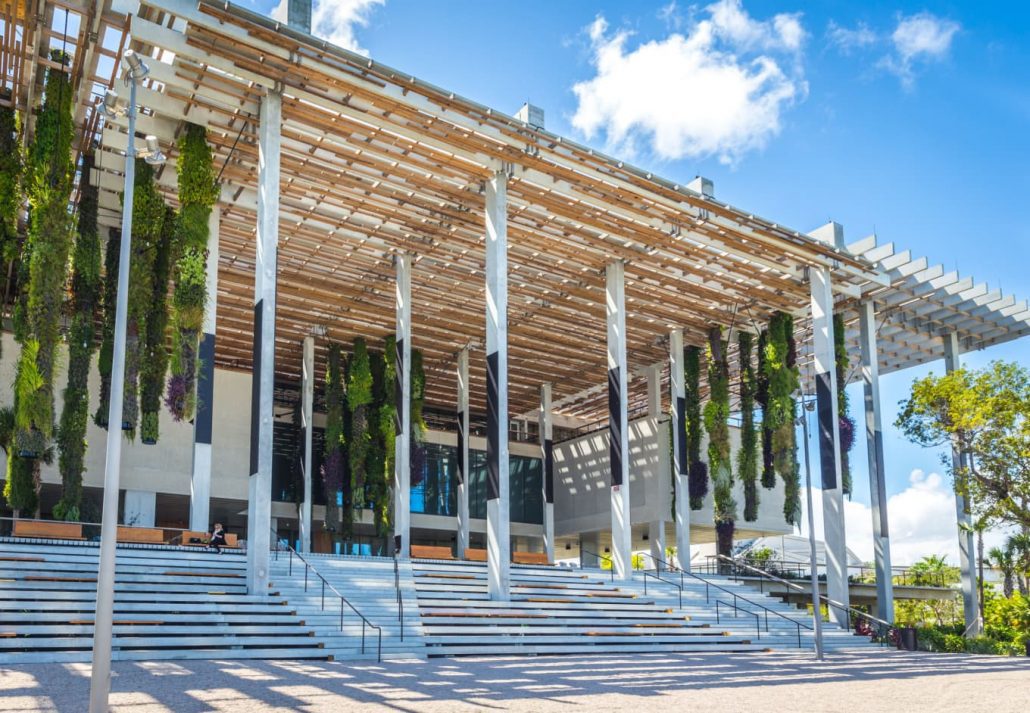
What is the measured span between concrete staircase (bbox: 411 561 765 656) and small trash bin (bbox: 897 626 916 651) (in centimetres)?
647

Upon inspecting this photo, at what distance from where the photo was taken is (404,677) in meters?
13.3

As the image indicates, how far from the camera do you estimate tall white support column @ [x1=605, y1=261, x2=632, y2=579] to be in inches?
1061

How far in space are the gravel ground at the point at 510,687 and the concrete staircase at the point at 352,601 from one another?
3.26 ft

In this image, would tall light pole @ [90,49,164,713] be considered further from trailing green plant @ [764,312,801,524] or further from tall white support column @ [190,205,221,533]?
trailing green plant @ [764,312,801,524]

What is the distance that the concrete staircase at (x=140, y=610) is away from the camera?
1394cm

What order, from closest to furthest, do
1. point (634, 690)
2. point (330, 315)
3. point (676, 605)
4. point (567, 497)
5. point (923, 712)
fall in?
1. point (923, 712)
2. point (634, 690)
3. point (676, 605)
4. point (330, 315)
5. point (567, 497)

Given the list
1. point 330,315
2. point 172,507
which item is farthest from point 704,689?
point 172,507

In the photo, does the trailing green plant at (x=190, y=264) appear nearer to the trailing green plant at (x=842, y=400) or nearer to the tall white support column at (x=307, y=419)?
the tall white support column at (x=307, y=419)

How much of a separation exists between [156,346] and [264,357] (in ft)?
15.0

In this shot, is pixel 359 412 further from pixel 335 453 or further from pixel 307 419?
pixel 307 419

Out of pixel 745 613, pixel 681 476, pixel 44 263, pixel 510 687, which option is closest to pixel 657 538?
pixel 681 476

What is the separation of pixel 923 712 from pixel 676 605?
1383cm

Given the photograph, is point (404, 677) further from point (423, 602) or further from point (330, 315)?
point (330, 315)

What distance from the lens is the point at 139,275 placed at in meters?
21.7
